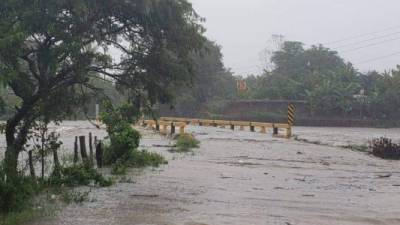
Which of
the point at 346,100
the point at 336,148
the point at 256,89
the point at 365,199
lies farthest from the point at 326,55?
the point at 365,199

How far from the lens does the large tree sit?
970cm

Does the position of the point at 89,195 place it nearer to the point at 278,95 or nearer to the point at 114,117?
the point at 114,117

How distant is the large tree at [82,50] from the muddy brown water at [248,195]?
1968 millimetres

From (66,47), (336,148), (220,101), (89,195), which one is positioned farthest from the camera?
(220,101)

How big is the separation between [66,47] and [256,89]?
200 ft

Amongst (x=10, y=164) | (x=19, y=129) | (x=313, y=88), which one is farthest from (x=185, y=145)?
(x=313, y=88)

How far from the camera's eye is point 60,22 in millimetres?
10031

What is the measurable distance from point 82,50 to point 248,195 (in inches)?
186

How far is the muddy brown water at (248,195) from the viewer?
32.5 feet

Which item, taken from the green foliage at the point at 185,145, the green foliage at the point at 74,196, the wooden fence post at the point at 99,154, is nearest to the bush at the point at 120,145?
the wooden fence post at the point at 99,154

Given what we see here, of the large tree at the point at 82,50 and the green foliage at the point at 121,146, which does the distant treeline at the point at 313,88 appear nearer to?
the green foliage at the point at 121,146

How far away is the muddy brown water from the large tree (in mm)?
1968

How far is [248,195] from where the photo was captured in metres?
12.6

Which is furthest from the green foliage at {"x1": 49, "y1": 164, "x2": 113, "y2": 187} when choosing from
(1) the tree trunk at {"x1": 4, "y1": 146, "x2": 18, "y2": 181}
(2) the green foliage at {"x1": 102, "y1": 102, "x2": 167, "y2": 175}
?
(2) the green foliage at {"x1": 102, "y1": 102, "x2": 167, "y2": 175}
